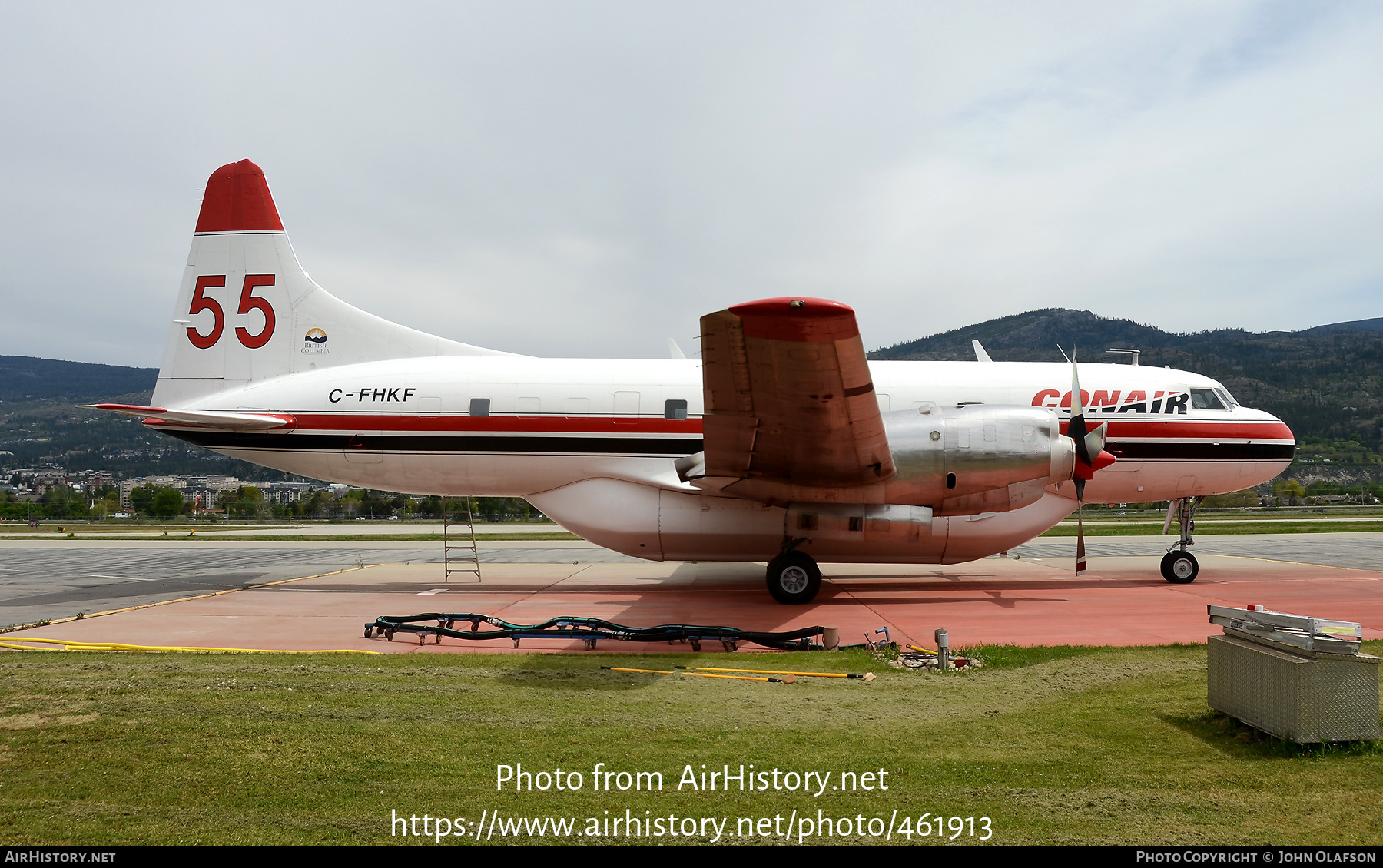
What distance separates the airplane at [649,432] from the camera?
439 inches

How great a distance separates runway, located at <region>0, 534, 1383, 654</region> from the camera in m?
9.58

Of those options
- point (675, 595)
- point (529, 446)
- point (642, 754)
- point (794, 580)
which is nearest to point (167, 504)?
point (529, 446)

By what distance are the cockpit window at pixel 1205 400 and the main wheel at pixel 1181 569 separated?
9.02 feet

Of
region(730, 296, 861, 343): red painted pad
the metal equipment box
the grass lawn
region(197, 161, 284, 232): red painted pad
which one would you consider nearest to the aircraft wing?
region(730, 296, 861, 343): red painted pad

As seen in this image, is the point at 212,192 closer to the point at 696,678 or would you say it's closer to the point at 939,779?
the point at 696,678

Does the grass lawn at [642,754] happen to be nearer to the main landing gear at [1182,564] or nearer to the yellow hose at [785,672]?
the yellow hose at [785,672]

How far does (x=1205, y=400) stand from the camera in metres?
14.4

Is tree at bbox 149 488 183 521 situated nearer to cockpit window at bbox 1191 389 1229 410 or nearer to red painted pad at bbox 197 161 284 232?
red painted pad at bbox 197 161 284 232

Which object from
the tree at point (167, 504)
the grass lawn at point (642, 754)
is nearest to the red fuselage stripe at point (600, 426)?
the grass lawn at point (642, 754)

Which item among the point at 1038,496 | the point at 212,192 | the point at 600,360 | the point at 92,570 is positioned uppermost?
the point at 212,192

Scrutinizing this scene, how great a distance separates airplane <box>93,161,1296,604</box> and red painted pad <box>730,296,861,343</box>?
3.02 metres

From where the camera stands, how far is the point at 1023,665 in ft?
24.4

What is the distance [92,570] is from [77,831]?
17722 mm
